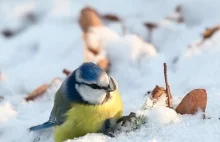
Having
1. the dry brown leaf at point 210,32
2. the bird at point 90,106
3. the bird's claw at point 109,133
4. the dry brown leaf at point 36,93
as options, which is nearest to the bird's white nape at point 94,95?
the bird at point 90,106

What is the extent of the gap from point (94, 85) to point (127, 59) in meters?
1.14

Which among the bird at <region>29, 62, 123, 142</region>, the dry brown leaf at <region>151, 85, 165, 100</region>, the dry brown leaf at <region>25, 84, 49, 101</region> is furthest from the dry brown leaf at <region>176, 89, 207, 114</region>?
the dry brown leaf at <region>25, 84, 49, 101</region>

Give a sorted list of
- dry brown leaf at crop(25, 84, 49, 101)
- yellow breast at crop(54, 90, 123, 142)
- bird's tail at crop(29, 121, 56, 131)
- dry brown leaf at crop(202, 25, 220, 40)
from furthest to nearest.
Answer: dry brown leaf at crop(202, 25, 220, 40)
dry brown leaf at crop(25, 84, 49, 101)
bird's tail at crop(29, 121, 56, 131)
yellow breast at crop(54, 90, 123, 142)

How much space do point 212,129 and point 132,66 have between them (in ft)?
3.98

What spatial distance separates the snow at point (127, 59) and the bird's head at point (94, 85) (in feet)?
0.57

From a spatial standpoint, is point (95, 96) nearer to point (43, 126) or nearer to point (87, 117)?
point (87, 117)

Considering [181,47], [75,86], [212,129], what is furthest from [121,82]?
[212,129]

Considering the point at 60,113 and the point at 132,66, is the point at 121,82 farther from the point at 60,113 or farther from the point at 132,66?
the point at 60,113

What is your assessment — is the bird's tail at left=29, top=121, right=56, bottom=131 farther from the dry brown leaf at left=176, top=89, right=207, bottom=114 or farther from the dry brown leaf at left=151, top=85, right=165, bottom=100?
the dry brown leaf at left=176, top=89, right=207, bottom=114

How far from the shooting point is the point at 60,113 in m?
2.63

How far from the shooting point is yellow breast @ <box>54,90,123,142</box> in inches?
100

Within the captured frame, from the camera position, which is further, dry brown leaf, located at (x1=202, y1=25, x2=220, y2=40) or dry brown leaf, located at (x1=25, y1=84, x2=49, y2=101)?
dry brown leaf, located at (x1=202, y1=25, x2=220, y2=40)

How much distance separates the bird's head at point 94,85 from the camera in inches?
100

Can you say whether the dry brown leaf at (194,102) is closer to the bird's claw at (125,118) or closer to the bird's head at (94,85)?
the bird's claw at (125,118)
